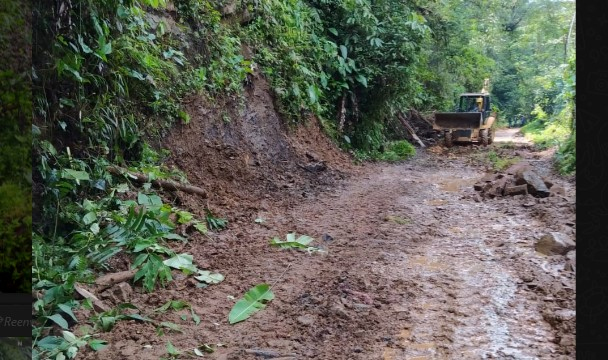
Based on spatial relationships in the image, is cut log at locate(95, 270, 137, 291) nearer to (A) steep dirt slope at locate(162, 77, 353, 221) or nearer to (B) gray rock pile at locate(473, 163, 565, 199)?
(A) steep dirt slope at locate(162, 77, 353, 221)

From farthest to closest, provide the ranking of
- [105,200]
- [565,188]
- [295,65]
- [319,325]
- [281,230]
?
[295,65] → [281,230] → [105,200] → [319,325] → [565,188]

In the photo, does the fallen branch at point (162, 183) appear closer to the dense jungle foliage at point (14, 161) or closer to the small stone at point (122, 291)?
the small stone at point (122, 291)

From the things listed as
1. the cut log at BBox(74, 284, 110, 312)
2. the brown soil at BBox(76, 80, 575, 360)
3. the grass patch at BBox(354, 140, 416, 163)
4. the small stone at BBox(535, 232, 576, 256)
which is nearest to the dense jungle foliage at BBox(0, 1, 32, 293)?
the brown soil at BBox(76, 80, 575, 360)

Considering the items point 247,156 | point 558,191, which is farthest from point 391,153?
point 558,191

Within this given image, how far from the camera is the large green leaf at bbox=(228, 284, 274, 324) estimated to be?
7.90 feet

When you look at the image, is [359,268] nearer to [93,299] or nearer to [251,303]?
[251,303]

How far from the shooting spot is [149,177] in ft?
11.5

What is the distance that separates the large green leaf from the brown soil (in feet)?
0.16

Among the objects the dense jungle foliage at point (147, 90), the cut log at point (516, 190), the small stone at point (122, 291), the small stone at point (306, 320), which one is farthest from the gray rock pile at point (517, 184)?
the small stone at point (122, 291)

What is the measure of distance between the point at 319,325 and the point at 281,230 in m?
1.70

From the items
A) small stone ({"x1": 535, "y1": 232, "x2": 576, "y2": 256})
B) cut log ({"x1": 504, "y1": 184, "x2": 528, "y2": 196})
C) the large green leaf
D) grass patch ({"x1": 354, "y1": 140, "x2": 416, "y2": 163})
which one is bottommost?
grass patch ({"x1": 354, "y1": 140, "x2": 416, "y2": 163})

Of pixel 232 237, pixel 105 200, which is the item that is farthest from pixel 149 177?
pixel 232 237
